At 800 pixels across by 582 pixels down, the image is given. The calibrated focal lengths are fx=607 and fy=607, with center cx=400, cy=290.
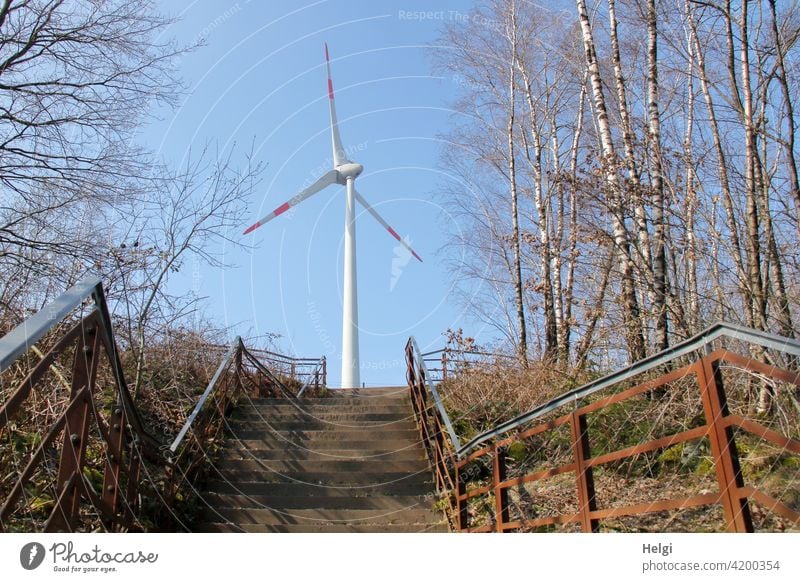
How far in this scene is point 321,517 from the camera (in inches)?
196

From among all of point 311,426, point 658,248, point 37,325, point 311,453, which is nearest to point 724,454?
point 37,325

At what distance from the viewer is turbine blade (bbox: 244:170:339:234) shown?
15766mm

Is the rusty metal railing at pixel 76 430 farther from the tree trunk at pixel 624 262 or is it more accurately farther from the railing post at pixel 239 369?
the tree trunk at pixel 624 262

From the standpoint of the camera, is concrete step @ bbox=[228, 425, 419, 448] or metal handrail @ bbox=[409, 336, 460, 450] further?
concrete step @ bbox=[228, 425, 419, 448]

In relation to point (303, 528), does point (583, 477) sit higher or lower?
higher

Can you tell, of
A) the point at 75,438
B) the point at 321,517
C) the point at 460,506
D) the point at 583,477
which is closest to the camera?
the point at 75,438

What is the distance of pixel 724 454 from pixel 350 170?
16.6m

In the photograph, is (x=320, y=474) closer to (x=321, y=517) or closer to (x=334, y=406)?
(x=321, y=517)

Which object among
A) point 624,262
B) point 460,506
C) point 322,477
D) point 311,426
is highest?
point 624,262

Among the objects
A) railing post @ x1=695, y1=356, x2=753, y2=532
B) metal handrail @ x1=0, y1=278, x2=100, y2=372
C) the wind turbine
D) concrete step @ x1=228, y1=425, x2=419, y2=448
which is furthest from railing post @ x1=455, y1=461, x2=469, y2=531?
the wind turbine

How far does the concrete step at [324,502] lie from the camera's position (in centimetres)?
515

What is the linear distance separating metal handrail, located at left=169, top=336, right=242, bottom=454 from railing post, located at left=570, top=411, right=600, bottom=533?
3.10m

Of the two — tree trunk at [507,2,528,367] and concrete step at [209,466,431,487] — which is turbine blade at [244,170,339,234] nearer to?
tree trunk at [507,2,528,367]

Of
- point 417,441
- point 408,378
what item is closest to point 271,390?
point 408,378
